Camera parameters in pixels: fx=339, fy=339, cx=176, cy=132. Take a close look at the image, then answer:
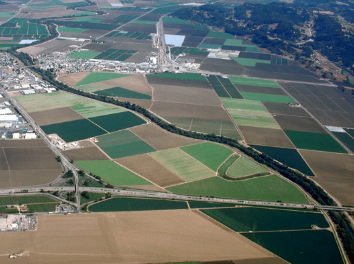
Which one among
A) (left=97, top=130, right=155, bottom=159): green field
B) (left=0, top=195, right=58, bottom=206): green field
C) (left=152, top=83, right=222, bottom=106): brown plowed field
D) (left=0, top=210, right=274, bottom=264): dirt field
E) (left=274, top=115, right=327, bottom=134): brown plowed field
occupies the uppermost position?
(left=152, top=83, right=222, bottom=106): brown plowed field

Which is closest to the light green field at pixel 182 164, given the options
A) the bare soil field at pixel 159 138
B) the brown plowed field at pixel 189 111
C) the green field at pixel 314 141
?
the bare soil field at pixel 159 138

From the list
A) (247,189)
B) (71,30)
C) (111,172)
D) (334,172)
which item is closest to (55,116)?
(111,172)

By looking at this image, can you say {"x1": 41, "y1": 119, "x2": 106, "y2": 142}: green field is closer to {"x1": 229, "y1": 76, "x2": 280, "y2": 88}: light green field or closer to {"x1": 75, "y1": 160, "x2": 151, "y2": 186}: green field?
{"x1": 75, "y1": 160, "x2": 151, "y2": 186}: green field

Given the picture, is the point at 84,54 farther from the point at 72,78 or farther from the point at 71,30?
the point at 71,30

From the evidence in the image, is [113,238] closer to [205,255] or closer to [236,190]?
[205,255]

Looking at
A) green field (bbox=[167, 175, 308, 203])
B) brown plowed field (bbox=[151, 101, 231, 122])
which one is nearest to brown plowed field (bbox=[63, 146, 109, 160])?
green field (bbox=[167, 175, 308, 203])

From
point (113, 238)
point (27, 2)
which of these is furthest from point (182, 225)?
point (27, 2)

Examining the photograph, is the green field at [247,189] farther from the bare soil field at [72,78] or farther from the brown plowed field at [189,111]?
the bare soil field at [72,78]
